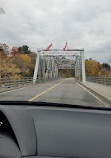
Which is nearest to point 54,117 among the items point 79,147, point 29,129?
point 29,129

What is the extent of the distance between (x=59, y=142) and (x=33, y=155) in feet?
0.98

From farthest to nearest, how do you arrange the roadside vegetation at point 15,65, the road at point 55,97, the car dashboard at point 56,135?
the roadside vegetation at point 15,65 < the road at point 55,97 < the car dashboard at point 56,135

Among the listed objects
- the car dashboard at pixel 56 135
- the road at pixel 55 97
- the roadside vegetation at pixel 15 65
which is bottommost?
the road at pixel 55 97

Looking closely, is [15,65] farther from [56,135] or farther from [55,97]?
[56,135]

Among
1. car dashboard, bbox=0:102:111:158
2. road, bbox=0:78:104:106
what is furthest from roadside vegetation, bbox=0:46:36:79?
car dashboard, bbox=0:102:111:158

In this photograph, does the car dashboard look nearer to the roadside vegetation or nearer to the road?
the road

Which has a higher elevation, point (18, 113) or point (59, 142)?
point (18, 113)

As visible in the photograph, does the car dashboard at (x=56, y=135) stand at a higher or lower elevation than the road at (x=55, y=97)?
higher

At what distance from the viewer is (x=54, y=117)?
2.22 metres

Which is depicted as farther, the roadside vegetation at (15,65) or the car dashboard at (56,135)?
the roadside vegetation at (15,65)

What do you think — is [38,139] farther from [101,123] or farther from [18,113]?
[101,123]

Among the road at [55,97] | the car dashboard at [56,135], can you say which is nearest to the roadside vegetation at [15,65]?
the road at [55,97]

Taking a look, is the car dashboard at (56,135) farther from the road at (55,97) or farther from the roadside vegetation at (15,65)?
the roadside vegetation at (15,65)

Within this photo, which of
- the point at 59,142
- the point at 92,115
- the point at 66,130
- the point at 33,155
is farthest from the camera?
the point at 92,115
